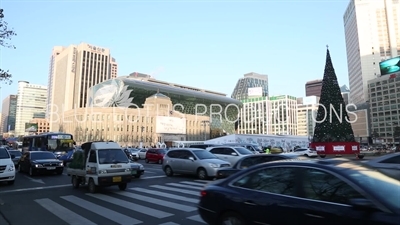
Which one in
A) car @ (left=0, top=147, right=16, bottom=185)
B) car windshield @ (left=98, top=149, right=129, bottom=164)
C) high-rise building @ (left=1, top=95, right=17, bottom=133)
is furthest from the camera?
high-rise building @ (left=1, top=95, right=17, bottom=133)

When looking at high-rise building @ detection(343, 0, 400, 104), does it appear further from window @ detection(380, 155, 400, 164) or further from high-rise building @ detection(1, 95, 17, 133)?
high-rise building @ detection(1, 95, 17, 133)

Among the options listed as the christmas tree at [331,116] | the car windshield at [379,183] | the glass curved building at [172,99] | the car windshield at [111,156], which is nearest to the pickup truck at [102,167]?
the car windshield at [111,156]

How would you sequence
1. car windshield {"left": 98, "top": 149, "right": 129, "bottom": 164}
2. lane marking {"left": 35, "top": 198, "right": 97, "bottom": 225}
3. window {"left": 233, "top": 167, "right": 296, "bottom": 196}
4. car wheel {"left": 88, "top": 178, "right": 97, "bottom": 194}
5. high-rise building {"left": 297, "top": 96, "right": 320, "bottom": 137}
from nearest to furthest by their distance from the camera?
window {"left": 233, "top": 167, "right": 296, "bottom": 196} < lane marking {"left": 35, "top": 198, "right": 97, "bottom": 225} < car wheel {"left": 88, "top": 178, "right": 97, "bottom": 194} < car windshield {"left": 98, "top": 149, "right": 129, "bottom": 164} < high-rise building {"left": 297, "top": 96, "right": 320, "bottom": 137}

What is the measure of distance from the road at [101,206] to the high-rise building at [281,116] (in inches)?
6258

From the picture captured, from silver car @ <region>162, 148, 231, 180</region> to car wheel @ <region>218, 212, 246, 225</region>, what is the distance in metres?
10.2

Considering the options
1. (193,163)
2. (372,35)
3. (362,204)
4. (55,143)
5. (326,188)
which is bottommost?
(193,163)

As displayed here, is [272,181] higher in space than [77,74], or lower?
lower

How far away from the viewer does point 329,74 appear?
1394 inches

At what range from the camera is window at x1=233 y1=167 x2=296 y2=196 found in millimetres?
4488

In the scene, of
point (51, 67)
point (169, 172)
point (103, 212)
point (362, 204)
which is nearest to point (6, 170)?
point (169, 172)

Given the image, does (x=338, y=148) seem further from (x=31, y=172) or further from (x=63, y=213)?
(x=63, y=213)

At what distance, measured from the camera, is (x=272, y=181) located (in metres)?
4.74

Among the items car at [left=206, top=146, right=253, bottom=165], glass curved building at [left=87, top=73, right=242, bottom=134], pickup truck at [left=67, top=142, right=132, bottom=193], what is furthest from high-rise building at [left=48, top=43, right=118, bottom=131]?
pickup truck at [left=67, top=142, right=132, bottom=193]

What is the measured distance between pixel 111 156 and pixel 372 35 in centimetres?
17077
